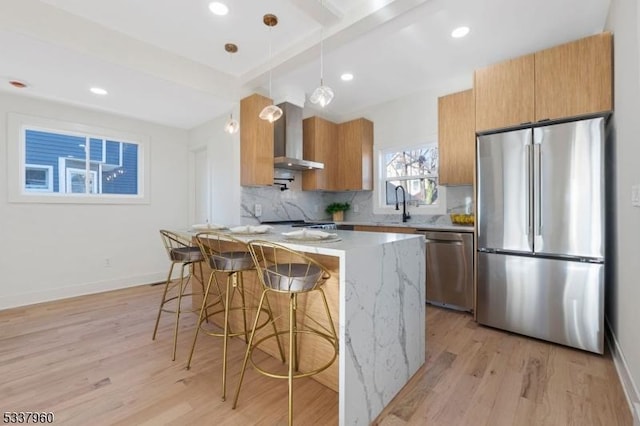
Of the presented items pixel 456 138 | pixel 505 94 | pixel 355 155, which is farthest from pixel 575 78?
pixel 355 155

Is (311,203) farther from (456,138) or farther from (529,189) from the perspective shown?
(529,189)

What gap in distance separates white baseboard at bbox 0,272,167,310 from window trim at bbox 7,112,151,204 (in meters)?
Answer: 1.09

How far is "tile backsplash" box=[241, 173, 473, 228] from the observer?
3.66 metres

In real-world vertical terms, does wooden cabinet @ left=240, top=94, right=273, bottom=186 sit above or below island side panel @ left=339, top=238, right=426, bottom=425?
above

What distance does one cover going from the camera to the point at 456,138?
3307 mm

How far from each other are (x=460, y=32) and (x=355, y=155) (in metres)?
2.03

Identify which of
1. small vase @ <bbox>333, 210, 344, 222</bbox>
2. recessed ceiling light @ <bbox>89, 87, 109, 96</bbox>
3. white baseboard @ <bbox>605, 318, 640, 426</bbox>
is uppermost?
recessed ceiling light @ <bbox>89, 87, 109, 96</bbox>

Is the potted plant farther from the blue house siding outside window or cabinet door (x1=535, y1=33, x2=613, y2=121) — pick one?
the blue house siding outside window

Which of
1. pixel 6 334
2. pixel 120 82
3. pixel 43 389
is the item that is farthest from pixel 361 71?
pixel 6 334

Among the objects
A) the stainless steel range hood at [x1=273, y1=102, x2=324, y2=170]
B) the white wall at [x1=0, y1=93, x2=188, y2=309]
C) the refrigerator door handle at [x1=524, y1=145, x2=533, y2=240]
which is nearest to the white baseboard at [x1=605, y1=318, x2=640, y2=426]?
the refrigerator door handle at [x1=524, y1=145, x2=533, y2=240]

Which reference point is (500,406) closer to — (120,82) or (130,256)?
(120,82)

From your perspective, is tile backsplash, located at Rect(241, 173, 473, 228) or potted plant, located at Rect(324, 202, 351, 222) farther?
potted plant, located at Rect(324, 202, 351, 222)

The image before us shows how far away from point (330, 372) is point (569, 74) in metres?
2.88

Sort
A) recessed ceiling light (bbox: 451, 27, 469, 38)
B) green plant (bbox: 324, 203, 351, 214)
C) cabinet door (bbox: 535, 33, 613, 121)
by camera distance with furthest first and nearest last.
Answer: green plant (bbox: 324, 203, 351, 214) → recessed ceiling light (bbox: 451, 27, 469, 38) → cabinet door (bbox: 535, 33, 613, 121)
